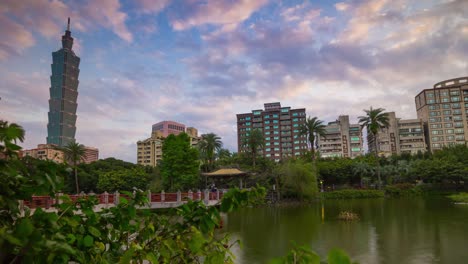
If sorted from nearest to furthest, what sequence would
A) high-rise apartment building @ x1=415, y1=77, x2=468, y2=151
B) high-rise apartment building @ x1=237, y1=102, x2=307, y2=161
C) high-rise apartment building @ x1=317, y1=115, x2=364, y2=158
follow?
high-rise apartment building @ x1=415, y1=77, x2=468, y2=151 → high-rise apartment building @ x1=317, y1=115, x2=364, y2=158 → high-rise apartment building @ x1=237, y1=102, x2=307, y2=161

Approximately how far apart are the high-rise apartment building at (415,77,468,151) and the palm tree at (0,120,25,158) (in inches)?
4255

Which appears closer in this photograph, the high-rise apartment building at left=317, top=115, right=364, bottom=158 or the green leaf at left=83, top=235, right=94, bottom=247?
the green leaf at left=83, top=235, right=94, bottom=247

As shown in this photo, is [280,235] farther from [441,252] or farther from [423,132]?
[423,132]

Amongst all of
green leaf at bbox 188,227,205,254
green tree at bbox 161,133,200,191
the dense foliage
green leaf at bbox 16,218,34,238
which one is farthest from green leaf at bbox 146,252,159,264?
green tree at bbox 161,133,200,191

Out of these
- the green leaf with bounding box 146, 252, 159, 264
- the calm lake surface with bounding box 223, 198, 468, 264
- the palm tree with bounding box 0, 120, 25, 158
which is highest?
the palm tree with bounding box 0, 120, 25, 158

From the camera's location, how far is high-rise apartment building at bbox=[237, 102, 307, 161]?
11381 cm

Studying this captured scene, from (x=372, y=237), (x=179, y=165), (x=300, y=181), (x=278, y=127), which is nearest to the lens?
(x=372, y=237)

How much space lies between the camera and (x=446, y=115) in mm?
94750

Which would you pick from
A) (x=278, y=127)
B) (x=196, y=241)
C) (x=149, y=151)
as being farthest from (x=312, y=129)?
(x=149, y=151)

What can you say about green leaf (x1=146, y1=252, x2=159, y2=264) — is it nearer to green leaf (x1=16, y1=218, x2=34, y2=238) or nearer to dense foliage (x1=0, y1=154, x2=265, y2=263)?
dense foliage (x1=0, y1=154, x2=265, y2=263)

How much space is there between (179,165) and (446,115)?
282 feet

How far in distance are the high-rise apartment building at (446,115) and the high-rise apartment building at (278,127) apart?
36773 millimetres

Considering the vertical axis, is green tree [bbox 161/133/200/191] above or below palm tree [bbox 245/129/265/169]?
below

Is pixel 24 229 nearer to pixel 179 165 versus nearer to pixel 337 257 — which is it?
pixel 337 257
